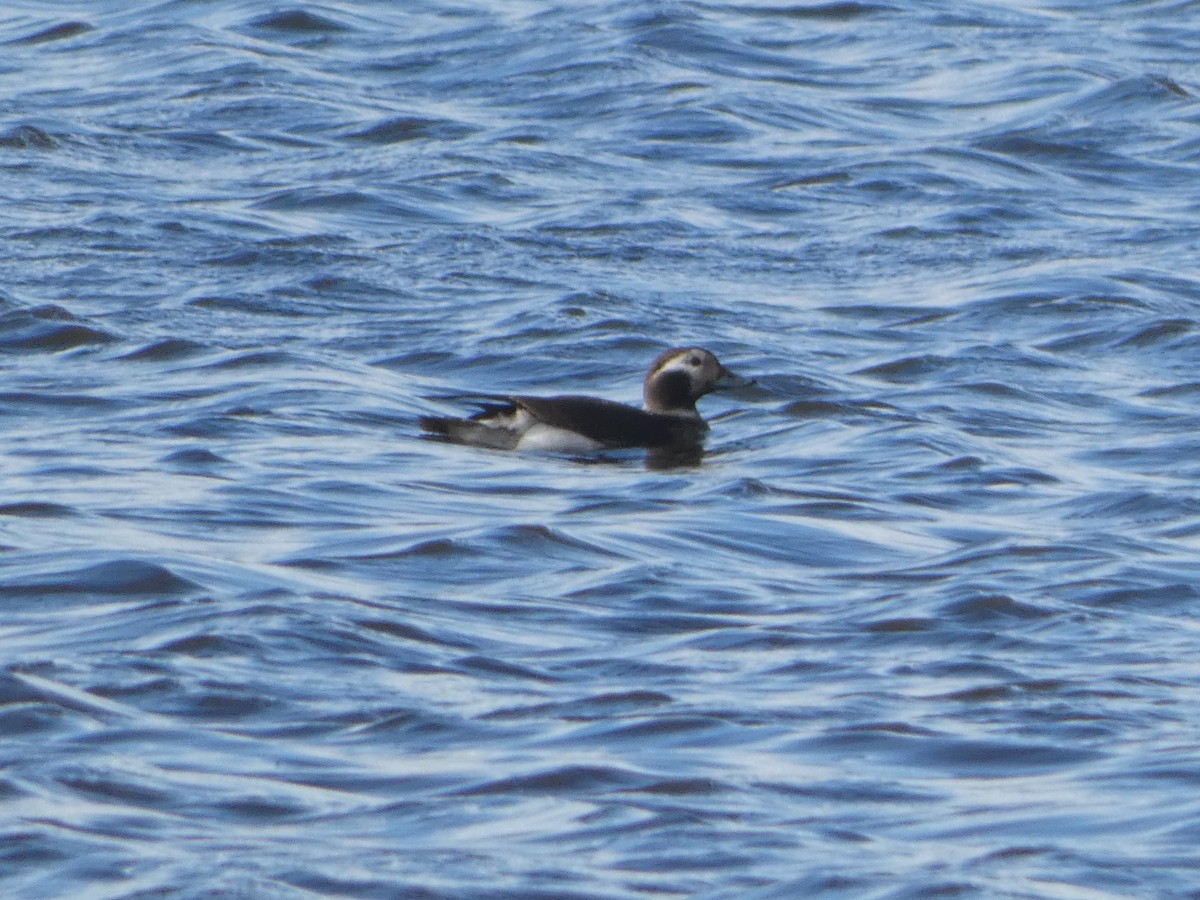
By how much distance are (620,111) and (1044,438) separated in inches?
308

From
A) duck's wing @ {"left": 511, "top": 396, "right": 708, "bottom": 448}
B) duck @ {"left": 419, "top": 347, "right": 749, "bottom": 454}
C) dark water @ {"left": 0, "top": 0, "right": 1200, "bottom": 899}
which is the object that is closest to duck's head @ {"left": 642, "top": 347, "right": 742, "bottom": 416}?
duck @ {"left": 419, "top": 347, "right": 749, "bottom": 454}

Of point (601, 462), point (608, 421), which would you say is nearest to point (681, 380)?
point (608, 421)

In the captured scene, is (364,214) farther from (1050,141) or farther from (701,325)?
(1050,141)

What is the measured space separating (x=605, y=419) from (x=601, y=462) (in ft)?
0.83

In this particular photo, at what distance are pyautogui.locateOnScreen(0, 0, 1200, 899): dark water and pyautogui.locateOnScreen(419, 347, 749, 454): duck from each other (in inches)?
6.4

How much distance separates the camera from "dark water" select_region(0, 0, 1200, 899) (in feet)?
19.4

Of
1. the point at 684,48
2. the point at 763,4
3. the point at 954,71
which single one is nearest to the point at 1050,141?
the point at 954,71

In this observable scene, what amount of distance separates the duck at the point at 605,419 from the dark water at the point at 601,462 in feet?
0.53

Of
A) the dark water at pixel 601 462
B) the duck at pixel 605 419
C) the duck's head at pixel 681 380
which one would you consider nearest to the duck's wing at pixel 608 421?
the duck at pixel 605 419

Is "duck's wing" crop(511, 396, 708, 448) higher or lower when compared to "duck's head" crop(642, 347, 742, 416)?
lower

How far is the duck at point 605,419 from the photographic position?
35.9ft

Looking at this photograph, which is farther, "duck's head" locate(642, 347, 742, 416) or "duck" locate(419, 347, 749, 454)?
"duck's head" locate(642, 347, 742, 416)

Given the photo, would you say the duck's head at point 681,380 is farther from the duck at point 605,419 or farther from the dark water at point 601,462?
the dark water at point 601,462

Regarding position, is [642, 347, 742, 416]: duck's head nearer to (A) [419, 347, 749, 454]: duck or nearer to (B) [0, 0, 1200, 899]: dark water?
(A) [419, 347, 749, 454]: duck
